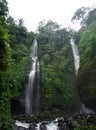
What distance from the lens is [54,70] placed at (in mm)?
27500

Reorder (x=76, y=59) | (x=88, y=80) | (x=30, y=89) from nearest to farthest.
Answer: (x=88, y=80) → (x=30, y=89) → (x=76, y=59)

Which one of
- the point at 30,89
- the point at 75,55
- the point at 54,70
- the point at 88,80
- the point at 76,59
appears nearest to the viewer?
the point at 88,80

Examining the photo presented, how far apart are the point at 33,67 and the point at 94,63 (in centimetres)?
875

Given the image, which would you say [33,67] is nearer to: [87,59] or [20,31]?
[87,59]

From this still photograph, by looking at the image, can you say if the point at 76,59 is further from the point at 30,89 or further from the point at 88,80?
the point at 30,89

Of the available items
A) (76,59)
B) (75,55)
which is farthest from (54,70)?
(75,55)

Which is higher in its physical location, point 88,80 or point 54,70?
point 54,70

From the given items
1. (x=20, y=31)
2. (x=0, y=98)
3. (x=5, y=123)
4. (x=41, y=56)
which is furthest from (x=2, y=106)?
(x=20, y=31)

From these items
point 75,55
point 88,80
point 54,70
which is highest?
point 75,55

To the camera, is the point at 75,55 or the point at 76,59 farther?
the point at 75,55

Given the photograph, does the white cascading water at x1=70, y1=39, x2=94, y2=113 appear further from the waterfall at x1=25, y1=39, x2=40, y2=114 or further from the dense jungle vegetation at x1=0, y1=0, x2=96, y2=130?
the waterfall at x1=25, y1=39, x2=40, y2=114

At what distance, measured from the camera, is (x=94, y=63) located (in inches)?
866

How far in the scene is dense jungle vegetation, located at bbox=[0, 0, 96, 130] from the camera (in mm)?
14580

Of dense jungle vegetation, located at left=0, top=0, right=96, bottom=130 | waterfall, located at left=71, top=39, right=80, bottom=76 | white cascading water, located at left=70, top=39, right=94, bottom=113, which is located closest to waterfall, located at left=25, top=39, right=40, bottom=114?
dense jungle vegetation, located at left=0, top=0, right=96, bottom=130
